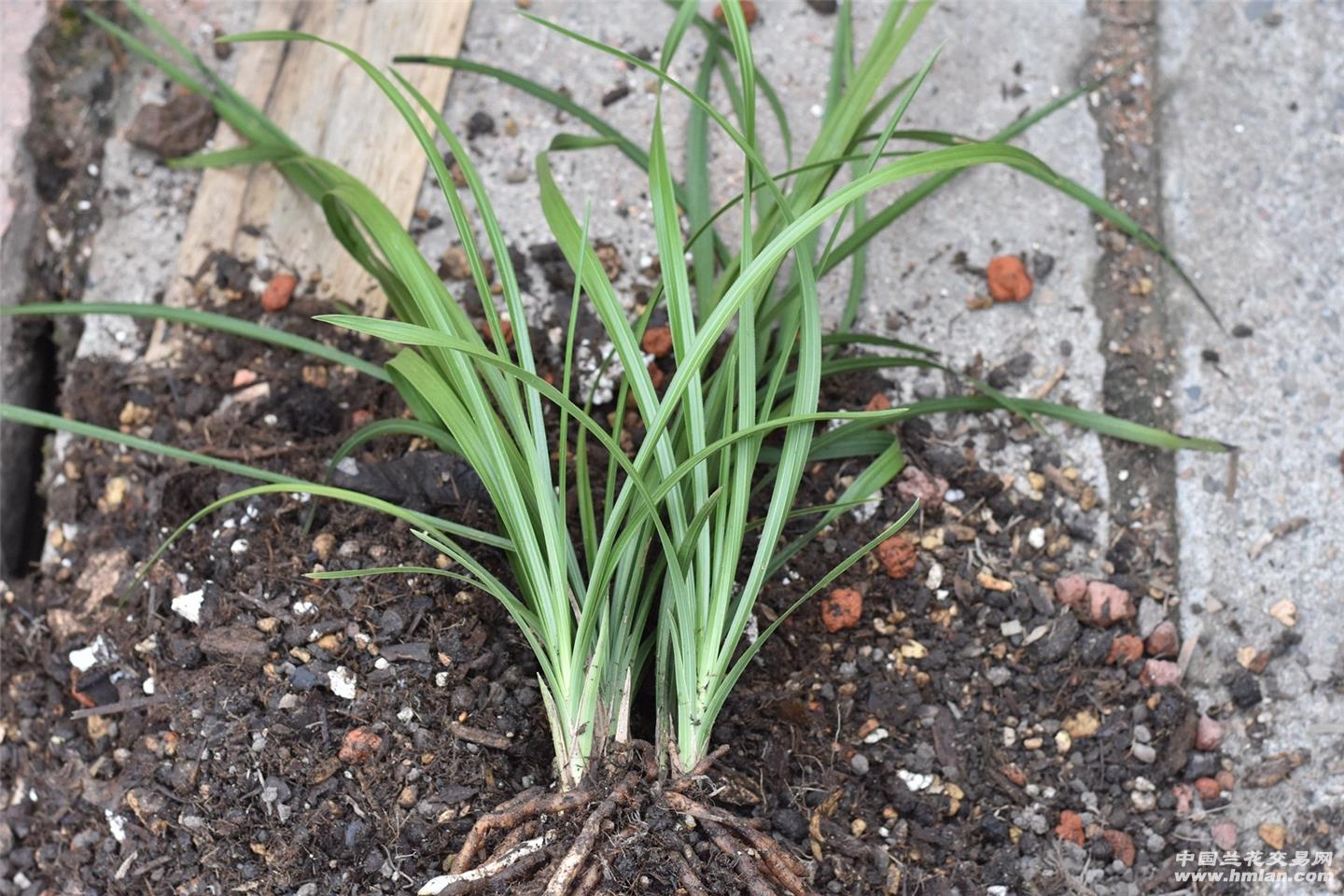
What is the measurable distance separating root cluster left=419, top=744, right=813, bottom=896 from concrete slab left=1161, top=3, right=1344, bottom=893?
28.1 inches

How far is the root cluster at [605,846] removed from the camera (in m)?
1.14

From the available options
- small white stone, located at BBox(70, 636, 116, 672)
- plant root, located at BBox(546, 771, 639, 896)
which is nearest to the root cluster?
plant root, located at BBox(546, 771, 639, 896)

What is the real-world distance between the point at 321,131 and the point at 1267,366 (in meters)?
1.47

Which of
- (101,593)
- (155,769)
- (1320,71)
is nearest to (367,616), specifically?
(155,769)

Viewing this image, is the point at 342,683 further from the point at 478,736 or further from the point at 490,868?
the point at 490,868

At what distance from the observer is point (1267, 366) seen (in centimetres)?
171

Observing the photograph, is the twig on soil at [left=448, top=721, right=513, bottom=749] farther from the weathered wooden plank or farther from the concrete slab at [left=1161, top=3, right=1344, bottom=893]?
the concrete slab at [left=1161, top=3, right=1344, bottom=893]

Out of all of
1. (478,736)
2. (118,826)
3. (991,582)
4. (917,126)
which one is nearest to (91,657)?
(118,826)

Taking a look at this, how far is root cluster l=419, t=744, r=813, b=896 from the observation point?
114cm

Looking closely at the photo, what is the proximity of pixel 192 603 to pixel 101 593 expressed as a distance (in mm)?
188

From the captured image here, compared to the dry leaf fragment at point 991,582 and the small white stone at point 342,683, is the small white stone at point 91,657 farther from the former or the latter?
the dry leaf fragment at point 991,582

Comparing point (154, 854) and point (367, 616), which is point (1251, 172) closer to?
point (367, 616)

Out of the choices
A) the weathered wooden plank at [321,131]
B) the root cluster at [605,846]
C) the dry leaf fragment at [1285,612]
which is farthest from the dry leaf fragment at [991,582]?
the weathered wooden plank at [321,131]

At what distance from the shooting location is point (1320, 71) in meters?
1.86
